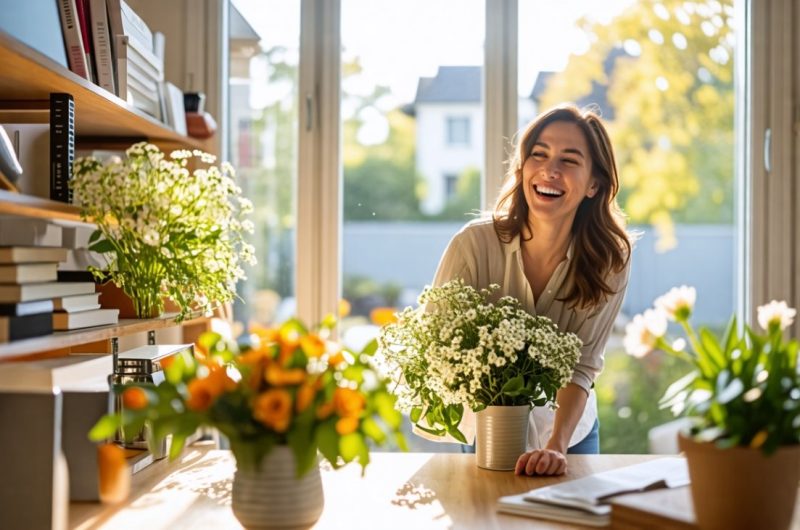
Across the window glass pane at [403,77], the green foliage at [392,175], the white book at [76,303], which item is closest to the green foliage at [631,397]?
the window glass pane at [403,77]

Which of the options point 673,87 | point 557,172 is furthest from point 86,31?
point 673,87

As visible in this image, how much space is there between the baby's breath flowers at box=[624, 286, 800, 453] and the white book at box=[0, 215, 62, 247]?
44.7 inches

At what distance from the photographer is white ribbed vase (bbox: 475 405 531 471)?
1795 mm

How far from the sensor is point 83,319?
169cm

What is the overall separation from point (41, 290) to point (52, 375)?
207mm

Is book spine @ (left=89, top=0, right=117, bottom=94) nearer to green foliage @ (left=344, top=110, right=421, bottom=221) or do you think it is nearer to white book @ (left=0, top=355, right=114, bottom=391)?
white book @ (left=0, top=355, right=114, bottom=391)

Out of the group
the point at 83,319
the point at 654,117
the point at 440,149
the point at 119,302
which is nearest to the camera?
the point at 83,319

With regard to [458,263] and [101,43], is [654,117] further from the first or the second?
[101,43]

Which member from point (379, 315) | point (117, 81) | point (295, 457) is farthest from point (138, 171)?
point (379, 315)

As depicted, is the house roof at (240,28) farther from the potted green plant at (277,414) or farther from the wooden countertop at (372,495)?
the potted green plant at (277,414)

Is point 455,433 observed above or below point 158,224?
below

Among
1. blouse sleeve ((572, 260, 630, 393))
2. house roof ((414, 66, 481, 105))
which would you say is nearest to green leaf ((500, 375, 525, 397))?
blouse sleeve ((572, 260, 630, 393))

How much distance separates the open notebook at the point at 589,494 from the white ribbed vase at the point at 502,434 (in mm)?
191

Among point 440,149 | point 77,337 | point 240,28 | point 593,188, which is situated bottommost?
point 77,337
